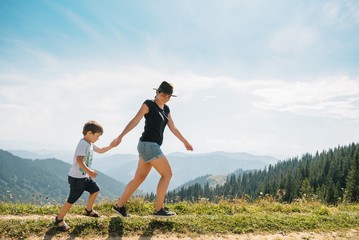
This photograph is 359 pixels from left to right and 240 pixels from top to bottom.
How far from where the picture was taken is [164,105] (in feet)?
24.5

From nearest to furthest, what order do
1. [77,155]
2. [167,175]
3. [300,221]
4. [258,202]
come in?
1. [77,155]
2. [167,175]
3. [300,221]
4. [258,202]

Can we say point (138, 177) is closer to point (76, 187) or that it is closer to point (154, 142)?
point (154, 142)

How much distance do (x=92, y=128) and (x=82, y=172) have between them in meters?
1.00

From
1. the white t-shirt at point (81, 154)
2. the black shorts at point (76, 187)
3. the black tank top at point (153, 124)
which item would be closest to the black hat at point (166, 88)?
the black tank top at point (153, 124)

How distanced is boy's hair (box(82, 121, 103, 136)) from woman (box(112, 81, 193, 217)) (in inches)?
17.9

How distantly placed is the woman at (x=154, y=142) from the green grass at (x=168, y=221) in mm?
561

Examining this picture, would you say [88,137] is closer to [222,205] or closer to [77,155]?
[77,155]

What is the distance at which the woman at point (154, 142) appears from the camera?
6703 mm

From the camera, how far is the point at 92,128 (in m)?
6.59

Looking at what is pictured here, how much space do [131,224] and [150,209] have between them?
202 cm

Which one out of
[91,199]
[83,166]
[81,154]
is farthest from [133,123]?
[91,199]

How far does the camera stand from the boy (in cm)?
623

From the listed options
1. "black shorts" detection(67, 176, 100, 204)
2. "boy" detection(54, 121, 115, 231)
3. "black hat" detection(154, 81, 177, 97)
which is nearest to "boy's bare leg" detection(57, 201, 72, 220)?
"boy" detection(54, 121, 115, 231)

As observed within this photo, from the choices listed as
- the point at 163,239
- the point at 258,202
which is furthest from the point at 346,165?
the point at 163,239
